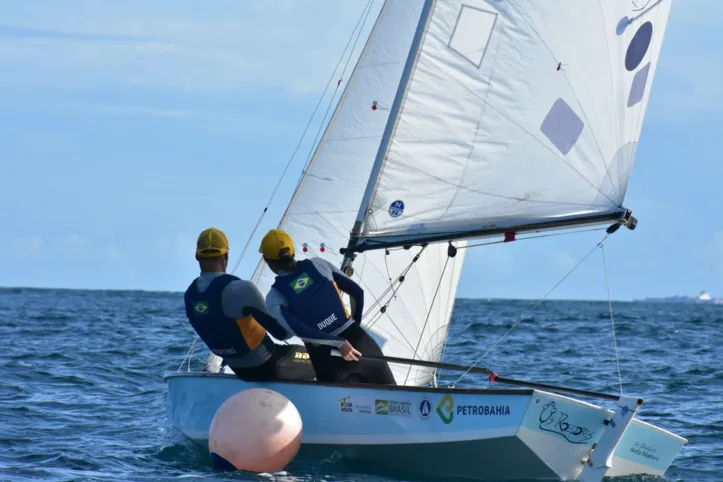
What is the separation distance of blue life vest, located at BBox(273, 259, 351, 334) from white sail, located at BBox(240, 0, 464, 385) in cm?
191

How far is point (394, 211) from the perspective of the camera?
771cm

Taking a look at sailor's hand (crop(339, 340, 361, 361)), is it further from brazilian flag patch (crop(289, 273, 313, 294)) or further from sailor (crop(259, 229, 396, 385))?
brazilian flag patch (crop(289, 273, 313, 294))

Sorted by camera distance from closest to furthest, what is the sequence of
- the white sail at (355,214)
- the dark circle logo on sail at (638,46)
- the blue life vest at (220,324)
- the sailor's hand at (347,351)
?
the sailor's hand at (347,351), the blue life vest at (220,324), the dark circle logo on sail at (638,46), the white sail at (355,214)

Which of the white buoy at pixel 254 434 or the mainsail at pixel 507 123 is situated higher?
the mainsail at pixel 507 123

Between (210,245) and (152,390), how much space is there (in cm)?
558

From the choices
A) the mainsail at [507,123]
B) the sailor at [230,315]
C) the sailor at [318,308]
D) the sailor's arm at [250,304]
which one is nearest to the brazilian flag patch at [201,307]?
the sailor at [230,315]

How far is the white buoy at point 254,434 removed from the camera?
271 inches

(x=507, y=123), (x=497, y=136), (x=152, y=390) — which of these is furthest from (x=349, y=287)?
(x=152, y=390)

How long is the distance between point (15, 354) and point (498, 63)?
1055 cm

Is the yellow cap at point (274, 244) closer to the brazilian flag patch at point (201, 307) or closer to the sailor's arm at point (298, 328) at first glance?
the sailor's arm at point (298, 328)

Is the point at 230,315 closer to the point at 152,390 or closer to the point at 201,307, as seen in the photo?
the point at 201,307

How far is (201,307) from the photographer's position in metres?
7.48

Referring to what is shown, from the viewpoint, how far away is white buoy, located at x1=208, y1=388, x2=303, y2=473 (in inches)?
271

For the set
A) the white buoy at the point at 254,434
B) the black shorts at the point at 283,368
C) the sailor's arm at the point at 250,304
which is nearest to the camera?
the white buoy at the point at 254,434
